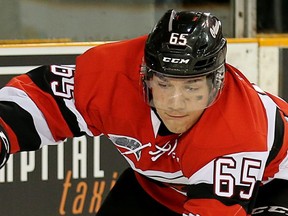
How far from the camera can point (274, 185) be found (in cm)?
242

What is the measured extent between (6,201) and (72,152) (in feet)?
0.95

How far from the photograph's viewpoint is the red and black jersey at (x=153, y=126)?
2137mm

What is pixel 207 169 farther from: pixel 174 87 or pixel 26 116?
pixel 26 116

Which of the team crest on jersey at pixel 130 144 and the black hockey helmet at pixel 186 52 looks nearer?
the black hockey helmet at pixel 186 52

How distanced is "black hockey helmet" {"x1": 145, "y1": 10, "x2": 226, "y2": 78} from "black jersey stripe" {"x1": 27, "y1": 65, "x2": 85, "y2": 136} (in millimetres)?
251

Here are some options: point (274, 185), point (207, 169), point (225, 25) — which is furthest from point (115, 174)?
point (207, 169)

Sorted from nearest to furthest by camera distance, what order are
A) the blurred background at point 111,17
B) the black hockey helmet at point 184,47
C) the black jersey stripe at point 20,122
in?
the black hockey helmet at point 184,47
the black jersey stripe at point 20,122
the blurred background at point 111,17

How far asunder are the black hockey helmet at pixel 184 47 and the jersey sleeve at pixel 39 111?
0.25 metres

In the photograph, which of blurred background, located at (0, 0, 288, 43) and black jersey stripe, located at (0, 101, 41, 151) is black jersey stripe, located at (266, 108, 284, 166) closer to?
black jersey stripe, located at (0, 101, 41, 151)

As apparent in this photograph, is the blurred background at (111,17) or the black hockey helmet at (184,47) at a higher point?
the black hockey helmet at (184,47)

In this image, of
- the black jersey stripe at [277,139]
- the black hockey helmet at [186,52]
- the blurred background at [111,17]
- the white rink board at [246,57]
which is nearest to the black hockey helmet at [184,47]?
the black hockey helmet at [186,52]

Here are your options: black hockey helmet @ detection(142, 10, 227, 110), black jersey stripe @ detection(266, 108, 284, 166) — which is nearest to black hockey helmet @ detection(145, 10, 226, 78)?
black hockey helmet @ detection(142, 10, 227, 110)

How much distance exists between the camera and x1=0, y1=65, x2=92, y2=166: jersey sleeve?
7.47 feet

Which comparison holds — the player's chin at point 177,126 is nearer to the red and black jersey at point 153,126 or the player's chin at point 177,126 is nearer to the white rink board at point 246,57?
the red and black jersey at point 153,126
